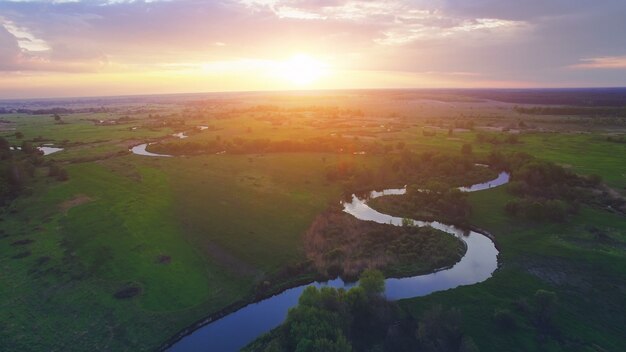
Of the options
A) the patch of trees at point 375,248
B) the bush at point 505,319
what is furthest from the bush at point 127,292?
the bush at point 505,319

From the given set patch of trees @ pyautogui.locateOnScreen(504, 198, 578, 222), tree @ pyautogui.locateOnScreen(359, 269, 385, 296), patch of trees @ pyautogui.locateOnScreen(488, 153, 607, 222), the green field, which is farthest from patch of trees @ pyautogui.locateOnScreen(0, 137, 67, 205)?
patch of trees @ pyautogui.locateOnScreen(488, 153, 607, 222)

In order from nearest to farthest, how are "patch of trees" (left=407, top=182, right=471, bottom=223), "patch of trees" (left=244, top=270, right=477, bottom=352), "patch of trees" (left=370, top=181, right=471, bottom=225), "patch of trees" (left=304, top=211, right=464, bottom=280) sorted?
"patch of trees" (left=244, top=270, right=477, bottom=352) → "patch of trees" (left=304, top=211, right=464, bottom=280) → "patch of trees" (left=407, top=182, right=471, bottom=223) → "patch of trees" (left=370, top=181, right=471, bottom=225)

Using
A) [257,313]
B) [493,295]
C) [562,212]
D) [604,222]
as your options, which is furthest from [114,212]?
[604,222]

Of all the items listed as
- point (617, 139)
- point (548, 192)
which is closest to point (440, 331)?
point (548, 192)

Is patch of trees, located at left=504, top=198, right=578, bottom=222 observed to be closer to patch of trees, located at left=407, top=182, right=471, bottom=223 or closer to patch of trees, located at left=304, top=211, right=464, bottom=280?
patch of trees, located at left=407, top=182, right=471, bottom=223

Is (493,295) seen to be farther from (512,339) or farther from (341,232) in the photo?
(341,232)

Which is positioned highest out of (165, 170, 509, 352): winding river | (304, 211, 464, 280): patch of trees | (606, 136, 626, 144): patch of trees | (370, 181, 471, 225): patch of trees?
(606, 136, 626, 144): patch of trees

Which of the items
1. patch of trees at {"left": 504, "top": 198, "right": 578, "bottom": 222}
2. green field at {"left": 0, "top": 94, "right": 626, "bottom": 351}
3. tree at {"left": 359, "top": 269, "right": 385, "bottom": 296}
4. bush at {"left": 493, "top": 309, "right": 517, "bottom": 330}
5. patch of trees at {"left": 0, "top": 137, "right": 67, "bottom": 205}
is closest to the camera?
bush at {"left": 493, "top": 309, "right": 517, "bottom": 330}
